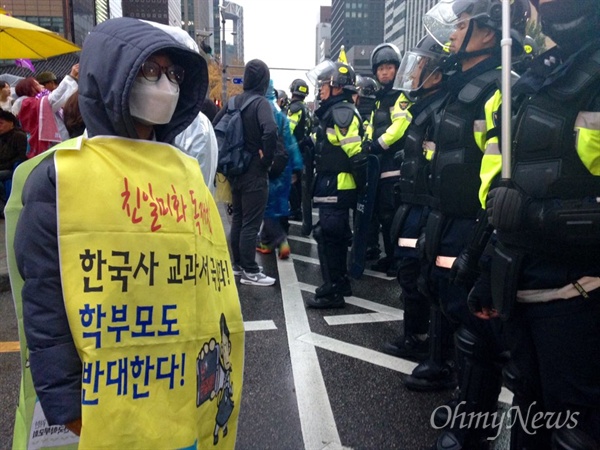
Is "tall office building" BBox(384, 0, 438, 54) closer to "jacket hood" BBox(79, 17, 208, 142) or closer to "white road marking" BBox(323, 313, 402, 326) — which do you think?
"white road marking" BBox(323, 313, 402, 326)

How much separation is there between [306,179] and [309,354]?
12.6 feet

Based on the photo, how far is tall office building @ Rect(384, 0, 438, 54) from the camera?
104875 mm

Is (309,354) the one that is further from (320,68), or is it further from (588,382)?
(320,68)

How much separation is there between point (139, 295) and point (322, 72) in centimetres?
398

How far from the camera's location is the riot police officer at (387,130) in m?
5.53

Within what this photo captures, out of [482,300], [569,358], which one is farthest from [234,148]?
[569,358]

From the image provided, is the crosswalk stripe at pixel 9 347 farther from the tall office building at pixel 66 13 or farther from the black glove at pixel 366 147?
the tall office building at pixel 66 13

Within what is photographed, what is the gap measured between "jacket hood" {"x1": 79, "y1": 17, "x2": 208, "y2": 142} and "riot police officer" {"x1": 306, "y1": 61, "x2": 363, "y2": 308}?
327 centimetres

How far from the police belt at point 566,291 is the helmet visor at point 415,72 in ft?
6.03

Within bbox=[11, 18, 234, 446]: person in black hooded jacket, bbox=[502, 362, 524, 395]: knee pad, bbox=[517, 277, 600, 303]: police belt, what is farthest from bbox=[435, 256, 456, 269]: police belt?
bbox=[11, 18, 234, 446]: person in black hooded jacket

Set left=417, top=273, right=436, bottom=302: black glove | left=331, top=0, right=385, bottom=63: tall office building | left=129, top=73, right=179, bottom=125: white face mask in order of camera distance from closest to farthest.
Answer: left=129, top=73, right=179, bottom=125: white face mask → left=417, top=273, right=436, bottom=302: black glove → left=331, top=0, right=385, bottom=63: tall office building

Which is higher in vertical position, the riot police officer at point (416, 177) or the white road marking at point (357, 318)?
the riot police officer at point (416, 177)

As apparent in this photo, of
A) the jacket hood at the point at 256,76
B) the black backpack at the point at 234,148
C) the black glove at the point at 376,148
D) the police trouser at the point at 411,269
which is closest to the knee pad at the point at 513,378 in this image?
the police trouser at the point at 411,269

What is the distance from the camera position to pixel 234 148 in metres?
5.51
